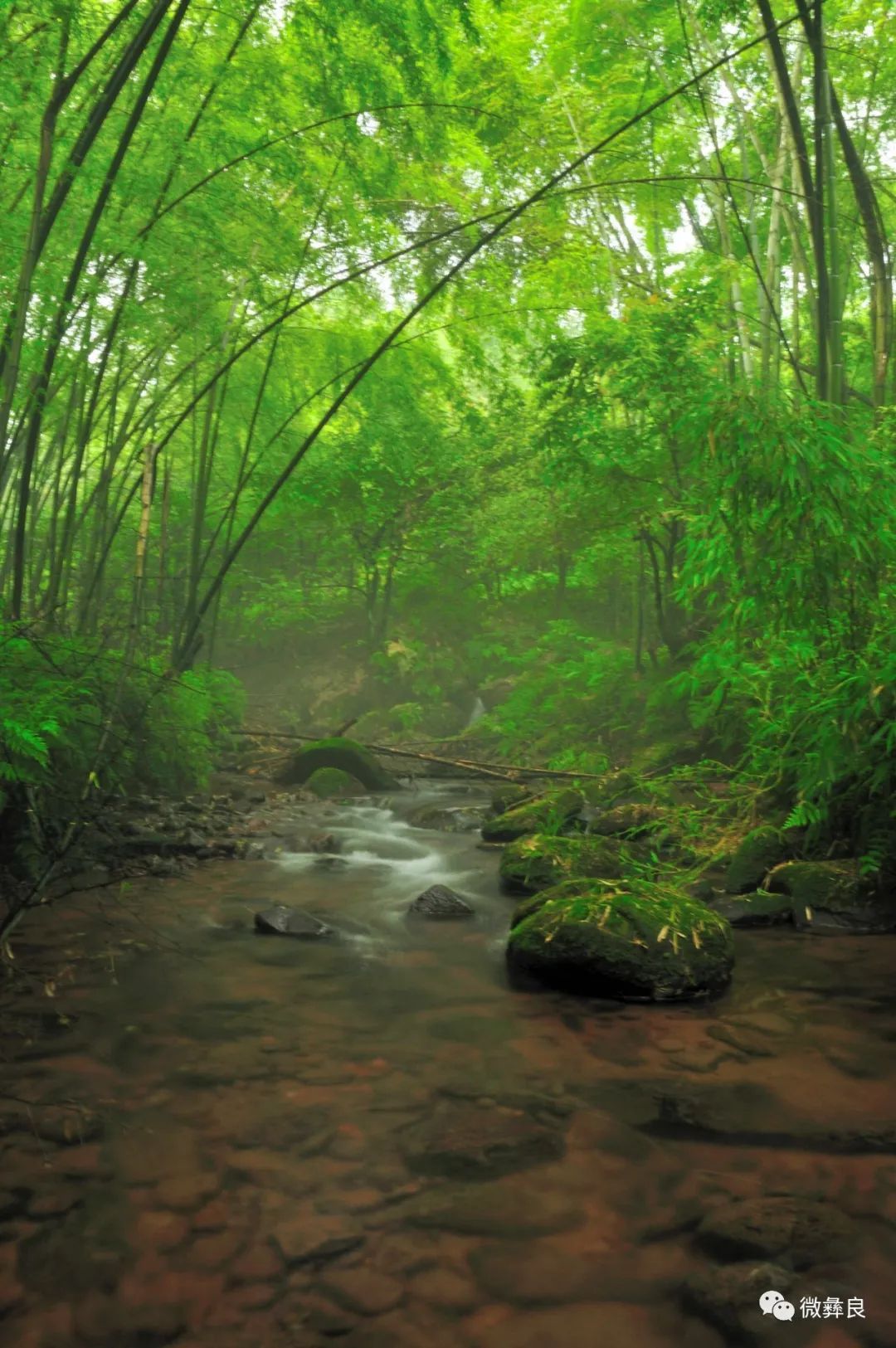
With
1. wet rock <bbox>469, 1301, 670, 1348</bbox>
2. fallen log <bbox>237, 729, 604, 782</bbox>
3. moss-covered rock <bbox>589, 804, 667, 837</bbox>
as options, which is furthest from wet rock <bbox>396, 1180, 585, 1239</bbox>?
fallen log <bbox>237, 729, 604, 782</bbox>

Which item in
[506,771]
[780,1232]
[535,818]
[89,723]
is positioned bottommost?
[506,771]

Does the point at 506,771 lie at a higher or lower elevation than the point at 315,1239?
lower

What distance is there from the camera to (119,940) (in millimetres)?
4129

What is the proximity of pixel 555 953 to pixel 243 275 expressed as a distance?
6191 millimetres

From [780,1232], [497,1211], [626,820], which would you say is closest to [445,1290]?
[497,1211]

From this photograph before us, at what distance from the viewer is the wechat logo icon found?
1804 millimetres

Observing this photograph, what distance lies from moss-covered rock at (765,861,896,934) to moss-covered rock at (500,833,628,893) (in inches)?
36.4

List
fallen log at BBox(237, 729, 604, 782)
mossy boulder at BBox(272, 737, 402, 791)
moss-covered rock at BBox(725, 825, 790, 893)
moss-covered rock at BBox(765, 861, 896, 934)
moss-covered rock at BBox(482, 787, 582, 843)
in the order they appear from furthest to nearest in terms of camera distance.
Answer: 1. mossy boulder at BBox(272, 737, 402, 791)
2. fallen log at BBox(237, 729, 604, 782)
3. moss-covered rock at BBox(482, 787, 582, 843)
4. moss-covered rock at BBox(725, 825, 790, 893)
5. moss-covered rock at BBox(765, 861, 896, 934)

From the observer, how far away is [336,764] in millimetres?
9570

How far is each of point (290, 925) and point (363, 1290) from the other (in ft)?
8.70

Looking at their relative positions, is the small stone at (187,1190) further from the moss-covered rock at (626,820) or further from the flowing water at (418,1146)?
the moss-covered rock at (626,820)

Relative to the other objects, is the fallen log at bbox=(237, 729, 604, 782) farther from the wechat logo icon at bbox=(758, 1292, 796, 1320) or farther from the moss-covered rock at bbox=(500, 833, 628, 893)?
the wechat logo icon at bbox=(758, 1292, 796, 1320)

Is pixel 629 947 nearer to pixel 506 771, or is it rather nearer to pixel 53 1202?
pixel 53 1202

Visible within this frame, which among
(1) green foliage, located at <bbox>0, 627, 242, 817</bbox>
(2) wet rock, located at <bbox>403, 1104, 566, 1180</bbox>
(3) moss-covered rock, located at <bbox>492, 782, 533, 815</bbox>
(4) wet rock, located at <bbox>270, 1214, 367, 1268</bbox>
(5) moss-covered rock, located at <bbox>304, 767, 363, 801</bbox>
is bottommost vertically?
(5) moss-covered rock, located at <bbox>304, 767, 363, 801</bbox>
